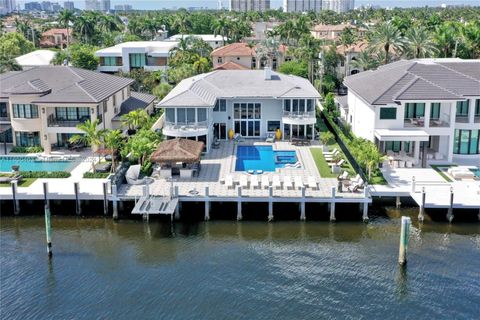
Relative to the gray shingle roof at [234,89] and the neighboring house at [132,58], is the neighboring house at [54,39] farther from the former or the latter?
the gray shingle roof at [234,89]

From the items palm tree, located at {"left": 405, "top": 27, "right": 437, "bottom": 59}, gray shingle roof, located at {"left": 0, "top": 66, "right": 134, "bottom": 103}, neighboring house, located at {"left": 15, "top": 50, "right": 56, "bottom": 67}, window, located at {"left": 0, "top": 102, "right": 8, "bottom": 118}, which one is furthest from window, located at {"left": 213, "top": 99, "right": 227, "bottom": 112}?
neighboring house, located at {"left": 15, "top": 50, "right": 56, "bottom": 67}

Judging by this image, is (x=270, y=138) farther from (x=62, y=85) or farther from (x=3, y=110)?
(x=3, y=110)

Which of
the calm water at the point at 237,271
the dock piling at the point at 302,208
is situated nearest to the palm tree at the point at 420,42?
the calm water at the point at 237,271

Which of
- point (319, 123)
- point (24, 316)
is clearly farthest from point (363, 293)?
point (319, 123)

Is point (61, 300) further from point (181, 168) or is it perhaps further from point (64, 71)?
point (64, 71)

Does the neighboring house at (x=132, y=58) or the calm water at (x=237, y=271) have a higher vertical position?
the neighboring house at (x=132, y=58)

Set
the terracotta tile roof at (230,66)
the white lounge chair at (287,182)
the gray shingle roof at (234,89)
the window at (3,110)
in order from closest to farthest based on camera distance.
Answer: the white lounge chair at (287,182) → the gray shingle roof at (234,89) → the window at (3,110) → the terracotta tile roof at (230,66)
